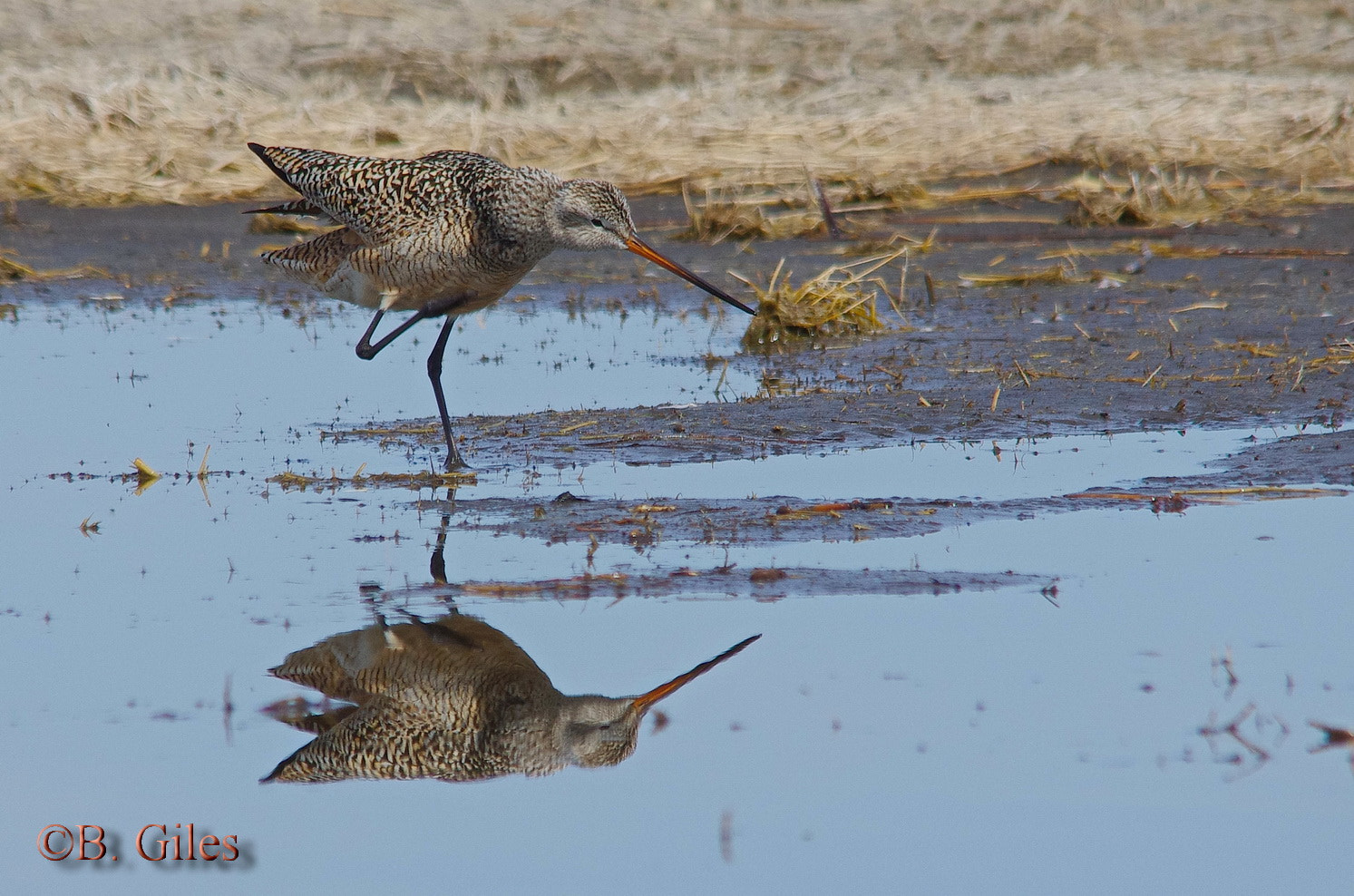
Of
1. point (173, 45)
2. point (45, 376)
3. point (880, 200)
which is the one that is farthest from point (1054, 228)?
point (173, 45)

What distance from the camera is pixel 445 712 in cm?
427

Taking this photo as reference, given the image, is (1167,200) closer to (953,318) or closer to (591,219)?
(953,318)

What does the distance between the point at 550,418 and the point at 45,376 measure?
277cm

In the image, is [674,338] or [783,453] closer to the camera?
[783,453]

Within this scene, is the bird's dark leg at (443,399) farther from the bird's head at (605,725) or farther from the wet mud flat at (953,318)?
the bird's head at (605,725)

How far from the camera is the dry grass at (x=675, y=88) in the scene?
568 inches

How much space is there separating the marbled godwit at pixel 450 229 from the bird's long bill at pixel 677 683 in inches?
95.9

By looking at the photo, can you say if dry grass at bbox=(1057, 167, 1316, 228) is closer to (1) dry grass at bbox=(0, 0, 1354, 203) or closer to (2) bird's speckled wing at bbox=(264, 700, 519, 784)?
(1) dry grass at bbox=(0, 0, 1354, 203)

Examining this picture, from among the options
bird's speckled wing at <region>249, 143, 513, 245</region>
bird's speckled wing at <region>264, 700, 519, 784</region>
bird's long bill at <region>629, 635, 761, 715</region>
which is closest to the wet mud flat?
bird's speckled wing at <region>249, 143, 513, 245</region>

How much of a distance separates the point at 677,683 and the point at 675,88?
41.4 ft

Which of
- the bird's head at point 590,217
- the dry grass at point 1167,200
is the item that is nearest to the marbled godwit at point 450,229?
the bird's head at point 590,217

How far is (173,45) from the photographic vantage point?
16.2 m

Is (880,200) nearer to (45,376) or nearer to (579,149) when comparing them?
(579,149)

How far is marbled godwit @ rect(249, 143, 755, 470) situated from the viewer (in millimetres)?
7023
